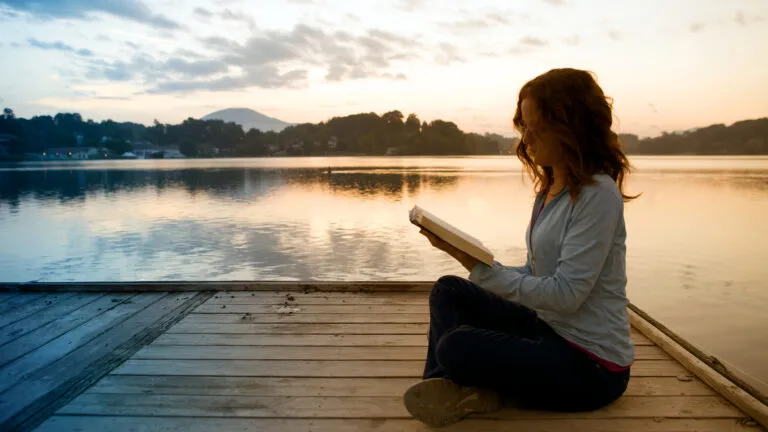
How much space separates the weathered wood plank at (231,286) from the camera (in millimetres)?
4441

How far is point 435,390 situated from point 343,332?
4.40 ft

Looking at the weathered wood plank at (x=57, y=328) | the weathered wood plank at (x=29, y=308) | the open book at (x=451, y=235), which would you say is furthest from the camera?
the weathered wood plank at (x=29, y=308)

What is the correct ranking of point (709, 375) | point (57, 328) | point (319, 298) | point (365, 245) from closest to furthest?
point (709, 375) → point (57, 328) → point (319, 298) → point (365, 245)

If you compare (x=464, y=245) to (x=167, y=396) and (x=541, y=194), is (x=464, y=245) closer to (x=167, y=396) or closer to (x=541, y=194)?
(x=541, y=194)

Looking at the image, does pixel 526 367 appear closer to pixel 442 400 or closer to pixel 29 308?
pixel 442 400

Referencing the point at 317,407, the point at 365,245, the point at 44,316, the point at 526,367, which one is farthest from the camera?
the point at 365,245

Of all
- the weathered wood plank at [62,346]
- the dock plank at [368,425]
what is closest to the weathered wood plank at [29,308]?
the weathered wood plank at [62,346]

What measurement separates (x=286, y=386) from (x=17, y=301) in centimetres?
307

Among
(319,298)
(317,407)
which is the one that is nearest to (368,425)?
(317,407)

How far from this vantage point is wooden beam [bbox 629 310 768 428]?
2.28 m

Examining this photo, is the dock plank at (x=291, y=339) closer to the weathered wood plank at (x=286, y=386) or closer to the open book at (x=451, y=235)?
the weathered wood plank at (x=286, y=386)

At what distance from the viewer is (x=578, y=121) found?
6.37 ft

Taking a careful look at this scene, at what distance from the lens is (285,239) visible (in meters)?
12.1

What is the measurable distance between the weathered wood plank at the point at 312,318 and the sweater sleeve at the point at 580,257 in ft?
5.79
